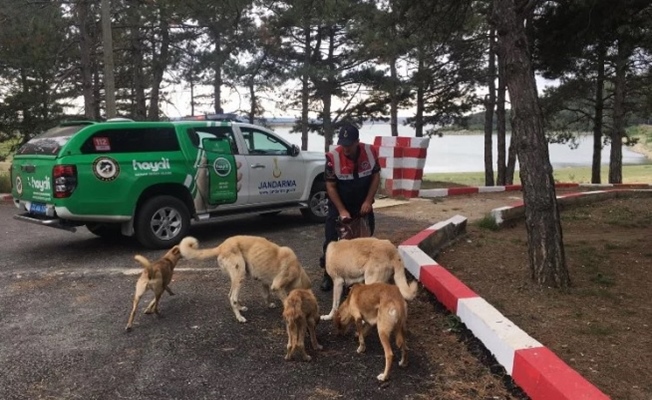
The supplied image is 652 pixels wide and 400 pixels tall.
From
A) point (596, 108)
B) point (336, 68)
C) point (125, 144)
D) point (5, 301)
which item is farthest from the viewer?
point (336, 68)

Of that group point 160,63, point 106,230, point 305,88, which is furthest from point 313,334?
point 305,88

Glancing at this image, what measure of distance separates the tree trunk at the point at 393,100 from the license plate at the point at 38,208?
1850cm

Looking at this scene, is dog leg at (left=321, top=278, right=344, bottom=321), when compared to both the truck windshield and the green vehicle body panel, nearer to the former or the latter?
the green vehicle body panel

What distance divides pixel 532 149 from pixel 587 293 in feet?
5.01

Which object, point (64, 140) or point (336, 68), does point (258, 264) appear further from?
point (336, 68)

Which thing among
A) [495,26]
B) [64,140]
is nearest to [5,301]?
[64,140]

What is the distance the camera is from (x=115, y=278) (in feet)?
19.0

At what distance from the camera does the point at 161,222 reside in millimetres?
7285

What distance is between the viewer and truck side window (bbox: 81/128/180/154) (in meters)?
6.71

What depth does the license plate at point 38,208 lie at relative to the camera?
6652 millimetres

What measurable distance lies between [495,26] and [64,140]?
543 centimetres

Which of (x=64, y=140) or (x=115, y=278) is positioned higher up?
(x=64, y=140)

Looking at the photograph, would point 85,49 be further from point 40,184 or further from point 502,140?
point 502,140

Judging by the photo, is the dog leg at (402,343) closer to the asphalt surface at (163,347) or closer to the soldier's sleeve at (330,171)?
the asphalt surface at (163,347)
